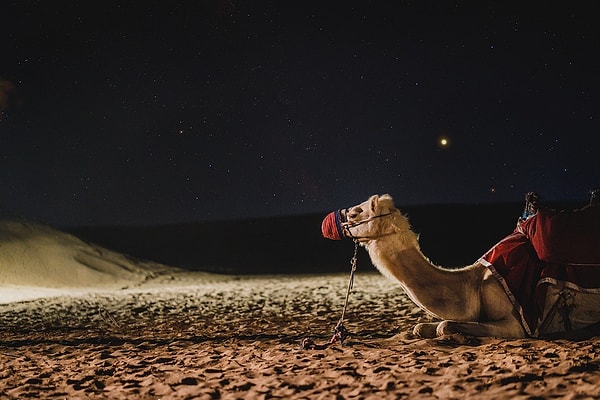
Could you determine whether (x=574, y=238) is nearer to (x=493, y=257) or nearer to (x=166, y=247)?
(x=493, y=257)

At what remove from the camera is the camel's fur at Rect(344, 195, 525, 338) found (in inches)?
187

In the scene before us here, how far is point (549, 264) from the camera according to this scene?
189 inches

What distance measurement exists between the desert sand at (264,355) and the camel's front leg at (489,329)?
0.26 ft

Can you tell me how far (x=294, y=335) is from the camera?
5969 mm

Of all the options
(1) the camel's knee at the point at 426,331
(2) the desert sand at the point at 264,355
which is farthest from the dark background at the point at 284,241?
(1) the camel's knee at the point at 426,331

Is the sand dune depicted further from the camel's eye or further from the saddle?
the saddle

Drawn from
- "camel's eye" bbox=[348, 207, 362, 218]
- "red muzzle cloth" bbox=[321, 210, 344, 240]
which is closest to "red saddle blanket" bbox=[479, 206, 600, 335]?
"camel's eye" bbox=[348, 207, 362, 218]

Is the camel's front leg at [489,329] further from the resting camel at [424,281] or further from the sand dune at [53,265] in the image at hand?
the sand dune at [53,265]

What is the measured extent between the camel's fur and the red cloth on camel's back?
1.76ft

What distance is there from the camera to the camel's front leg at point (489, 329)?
471 cm

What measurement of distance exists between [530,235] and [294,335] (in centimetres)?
265

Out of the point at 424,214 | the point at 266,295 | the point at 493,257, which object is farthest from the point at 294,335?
the point at 424,214

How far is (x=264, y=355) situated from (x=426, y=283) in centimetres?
157

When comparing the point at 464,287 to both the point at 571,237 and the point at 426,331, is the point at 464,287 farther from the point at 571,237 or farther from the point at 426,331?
the point at 571,237
